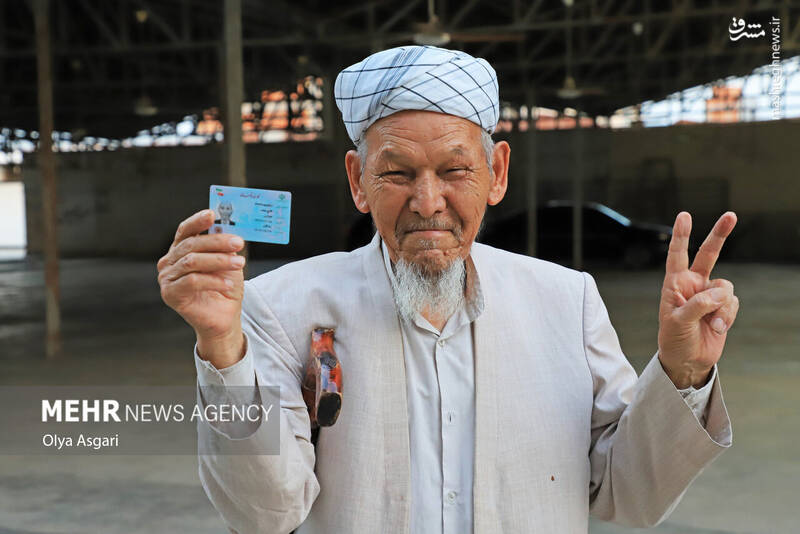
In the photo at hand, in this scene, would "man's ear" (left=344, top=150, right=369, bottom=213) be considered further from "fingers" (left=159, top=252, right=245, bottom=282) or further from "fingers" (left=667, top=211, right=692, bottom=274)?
"fingers" (left=667, top=211, right=692, bottom=274)

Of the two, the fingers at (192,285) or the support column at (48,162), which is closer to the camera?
the fingers at (192,285)

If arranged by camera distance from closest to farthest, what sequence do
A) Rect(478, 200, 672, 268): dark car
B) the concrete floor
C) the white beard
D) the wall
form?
the white beard → the concrete floor → Rect(478, 200, 672, 268): dark car → the wall

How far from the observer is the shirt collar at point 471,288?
1.40 meters

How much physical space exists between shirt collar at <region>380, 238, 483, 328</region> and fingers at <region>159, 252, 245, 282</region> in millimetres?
384

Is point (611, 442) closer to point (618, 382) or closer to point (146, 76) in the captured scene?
point (618, 382)

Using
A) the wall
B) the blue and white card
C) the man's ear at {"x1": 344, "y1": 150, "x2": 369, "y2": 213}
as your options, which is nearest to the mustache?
the man's ear at {"x1": 344, "y1": 150, "x2": 369, "y2": 213}

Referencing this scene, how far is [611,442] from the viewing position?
1.37 metres

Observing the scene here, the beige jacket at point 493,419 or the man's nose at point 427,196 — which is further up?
the man's nose at point 427,196

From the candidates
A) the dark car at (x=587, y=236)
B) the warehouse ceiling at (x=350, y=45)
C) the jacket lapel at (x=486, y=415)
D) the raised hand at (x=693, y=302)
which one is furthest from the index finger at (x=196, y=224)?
the dark car at (x=587, y=236)

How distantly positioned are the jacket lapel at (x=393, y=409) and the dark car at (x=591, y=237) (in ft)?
45.8

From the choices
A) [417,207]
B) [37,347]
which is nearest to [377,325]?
[417,207]

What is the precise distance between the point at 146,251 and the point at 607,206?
39.7 feet

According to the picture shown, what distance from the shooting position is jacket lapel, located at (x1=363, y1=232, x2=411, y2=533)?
128cm

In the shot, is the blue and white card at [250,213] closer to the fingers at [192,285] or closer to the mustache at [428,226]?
the fingers at [192,285]
